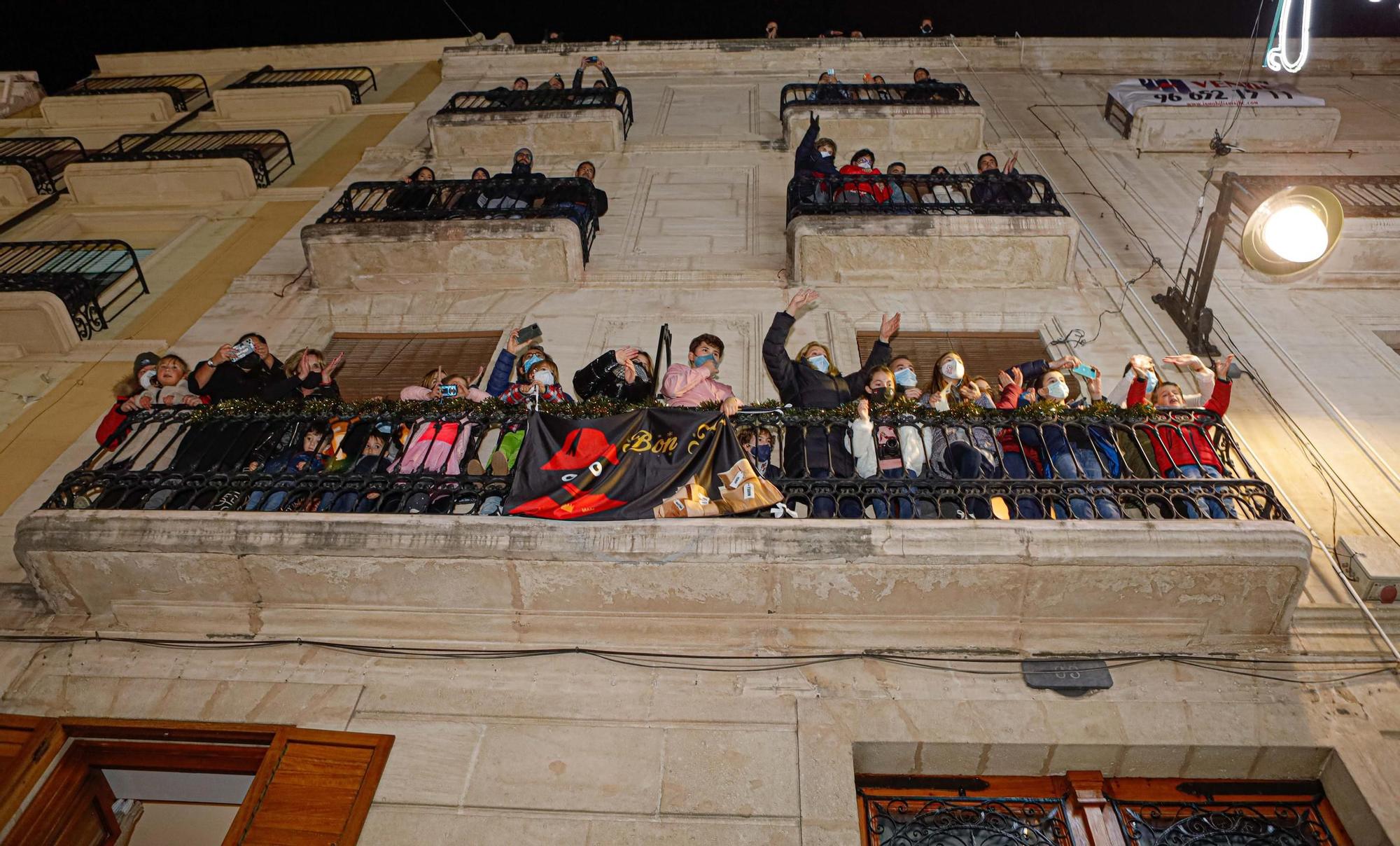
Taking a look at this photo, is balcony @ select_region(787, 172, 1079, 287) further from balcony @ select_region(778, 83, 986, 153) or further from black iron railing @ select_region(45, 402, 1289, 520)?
black iron railing @ select_region(45, 402, 1289, 520)

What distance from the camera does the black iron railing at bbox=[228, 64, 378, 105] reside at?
1820cm

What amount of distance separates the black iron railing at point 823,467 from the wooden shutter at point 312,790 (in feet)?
5.38

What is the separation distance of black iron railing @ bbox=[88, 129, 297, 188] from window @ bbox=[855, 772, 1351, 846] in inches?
557

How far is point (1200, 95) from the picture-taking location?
1402 centimetres

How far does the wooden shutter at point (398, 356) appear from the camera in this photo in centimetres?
940

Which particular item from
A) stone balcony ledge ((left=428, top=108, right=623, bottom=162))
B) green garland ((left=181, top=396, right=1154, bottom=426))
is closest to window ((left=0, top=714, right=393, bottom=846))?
green garland ((left=181, top=396, right=1154, bottom=426))

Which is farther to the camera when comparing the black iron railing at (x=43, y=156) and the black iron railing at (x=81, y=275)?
the black iron railing at (x=43, y=156)

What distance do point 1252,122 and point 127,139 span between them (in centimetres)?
2074

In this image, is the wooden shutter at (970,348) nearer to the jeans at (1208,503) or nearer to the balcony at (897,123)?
the jeans at (1208,503)

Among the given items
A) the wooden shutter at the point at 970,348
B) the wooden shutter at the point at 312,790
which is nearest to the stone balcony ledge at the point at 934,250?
the wooden shutter at the point at 970,348

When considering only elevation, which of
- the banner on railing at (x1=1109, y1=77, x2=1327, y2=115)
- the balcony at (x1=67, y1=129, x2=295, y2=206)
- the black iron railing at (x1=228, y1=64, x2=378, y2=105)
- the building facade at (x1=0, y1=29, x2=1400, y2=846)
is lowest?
the building facade at (x1=0, y1=29, x2=1400, y2=846)

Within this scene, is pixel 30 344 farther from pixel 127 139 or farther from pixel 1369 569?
pixel 1369 569

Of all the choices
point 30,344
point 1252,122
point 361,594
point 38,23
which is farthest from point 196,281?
point 38,23

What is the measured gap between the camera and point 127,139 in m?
16.5
